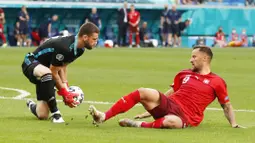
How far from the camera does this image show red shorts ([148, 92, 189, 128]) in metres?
10.6

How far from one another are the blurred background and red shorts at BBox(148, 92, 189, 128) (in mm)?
31811

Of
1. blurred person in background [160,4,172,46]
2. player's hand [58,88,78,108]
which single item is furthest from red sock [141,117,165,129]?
blurred person in background [160,4,172,46]

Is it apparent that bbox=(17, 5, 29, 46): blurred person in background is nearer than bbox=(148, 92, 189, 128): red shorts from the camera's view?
No

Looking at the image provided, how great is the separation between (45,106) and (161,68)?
507 inches

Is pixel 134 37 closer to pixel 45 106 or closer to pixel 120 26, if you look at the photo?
pixel 120 26

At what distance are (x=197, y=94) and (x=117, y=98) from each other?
5071 mm

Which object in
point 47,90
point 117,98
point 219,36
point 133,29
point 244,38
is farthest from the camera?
point 244,38

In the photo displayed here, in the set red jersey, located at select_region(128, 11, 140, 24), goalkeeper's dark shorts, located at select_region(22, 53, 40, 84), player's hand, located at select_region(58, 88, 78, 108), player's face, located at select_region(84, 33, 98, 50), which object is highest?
player's face, located at select_region(84, 33, 98, 50)

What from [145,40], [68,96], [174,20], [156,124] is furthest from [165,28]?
[156,124]

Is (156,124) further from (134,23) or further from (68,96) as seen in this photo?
(134,23)

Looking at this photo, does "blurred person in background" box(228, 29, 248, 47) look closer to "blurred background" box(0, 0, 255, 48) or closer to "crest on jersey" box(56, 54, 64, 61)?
"blurred background" box(0, 0, 255, 48)

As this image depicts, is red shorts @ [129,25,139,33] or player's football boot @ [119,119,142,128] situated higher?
player's football boot @ [119,119,142,128]

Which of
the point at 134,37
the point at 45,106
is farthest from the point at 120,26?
the point at 45,106

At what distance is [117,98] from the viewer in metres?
16.0
